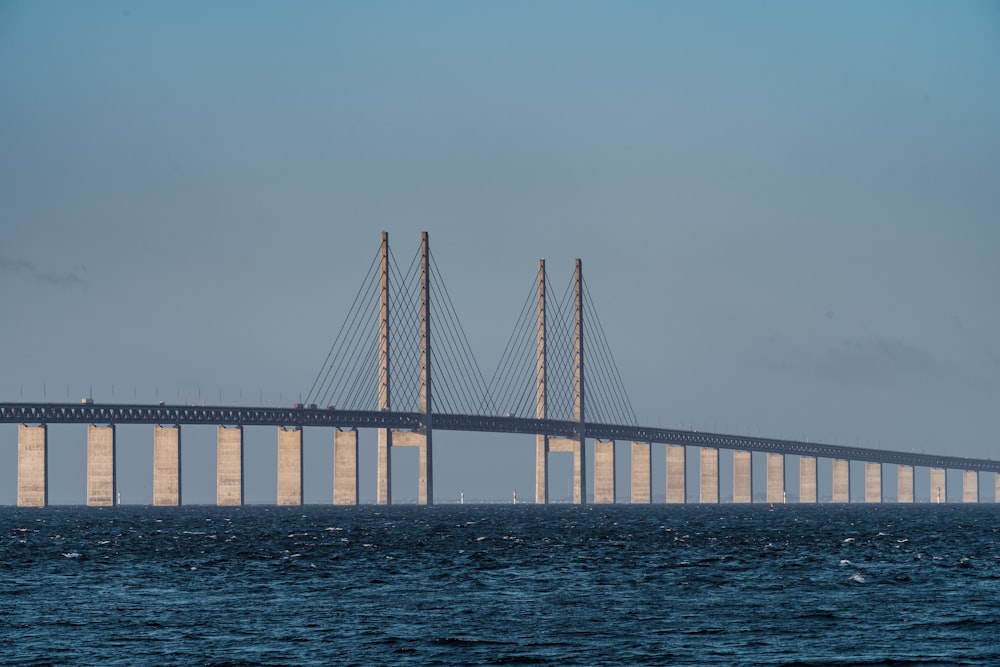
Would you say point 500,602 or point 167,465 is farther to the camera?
point 167,465

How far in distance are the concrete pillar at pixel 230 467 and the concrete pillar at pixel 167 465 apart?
4886mm

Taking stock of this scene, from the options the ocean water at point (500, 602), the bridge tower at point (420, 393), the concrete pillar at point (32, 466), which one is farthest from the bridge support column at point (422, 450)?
the ocean water at point (500, 602)

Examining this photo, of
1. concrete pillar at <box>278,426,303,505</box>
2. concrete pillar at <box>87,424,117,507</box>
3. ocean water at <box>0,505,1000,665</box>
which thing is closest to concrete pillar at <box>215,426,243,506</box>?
concrete pillar at <box>278,426,303,505</box>

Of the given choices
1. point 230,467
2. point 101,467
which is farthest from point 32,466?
point 230,467

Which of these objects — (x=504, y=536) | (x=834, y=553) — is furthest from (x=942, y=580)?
(x=504, y=536)

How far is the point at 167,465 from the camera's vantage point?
168m

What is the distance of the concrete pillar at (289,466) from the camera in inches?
6762

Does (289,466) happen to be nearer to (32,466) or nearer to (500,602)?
(32,466)

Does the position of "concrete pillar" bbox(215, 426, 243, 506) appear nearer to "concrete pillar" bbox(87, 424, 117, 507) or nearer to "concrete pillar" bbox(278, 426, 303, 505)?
"concrete pillar" bbox(278, 426, 303, 505)

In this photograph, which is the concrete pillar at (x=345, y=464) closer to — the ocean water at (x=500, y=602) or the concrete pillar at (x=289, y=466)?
the concrete pillar at (x=289, y=466)

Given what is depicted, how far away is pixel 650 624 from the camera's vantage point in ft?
145

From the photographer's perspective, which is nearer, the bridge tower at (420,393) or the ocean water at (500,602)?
the ocean water at (500,602)

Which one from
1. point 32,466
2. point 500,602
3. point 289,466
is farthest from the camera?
point 289,466

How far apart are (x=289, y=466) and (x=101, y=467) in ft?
66.8
